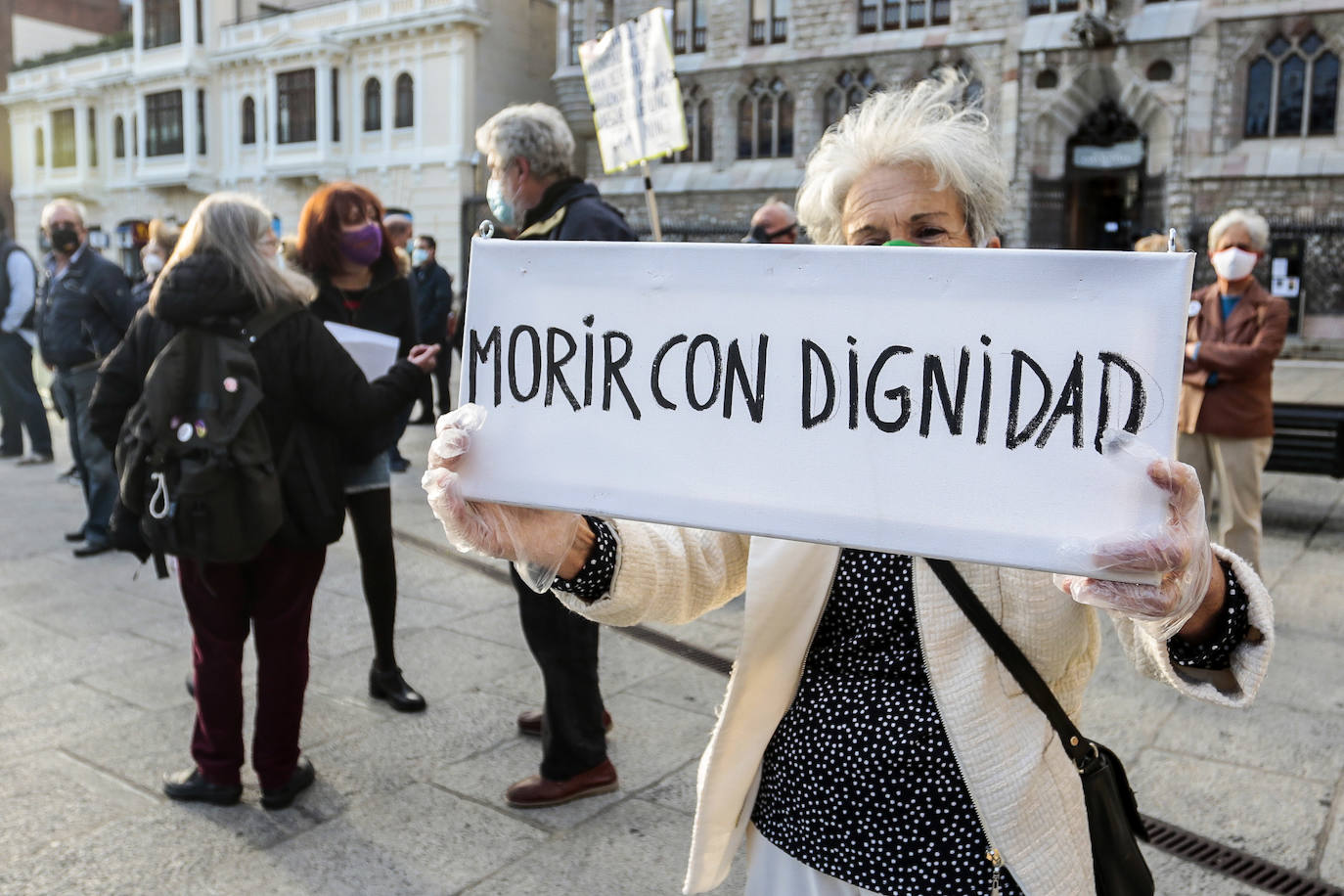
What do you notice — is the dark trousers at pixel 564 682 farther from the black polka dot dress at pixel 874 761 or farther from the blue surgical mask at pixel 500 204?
the black polka dot dress at pixel 874 761

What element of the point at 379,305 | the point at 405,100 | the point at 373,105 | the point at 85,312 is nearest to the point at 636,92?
the point at 379,305

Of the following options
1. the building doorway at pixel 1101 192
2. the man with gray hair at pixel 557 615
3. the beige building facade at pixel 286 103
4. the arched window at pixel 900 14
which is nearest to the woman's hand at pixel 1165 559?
the man with gray hair at pixel 557 615

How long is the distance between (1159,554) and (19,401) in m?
10.0

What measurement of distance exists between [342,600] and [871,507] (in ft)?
14.9

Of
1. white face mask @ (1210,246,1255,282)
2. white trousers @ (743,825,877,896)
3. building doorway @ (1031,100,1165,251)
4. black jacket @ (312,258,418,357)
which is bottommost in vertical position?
white trousers @ (743,825,877,896)

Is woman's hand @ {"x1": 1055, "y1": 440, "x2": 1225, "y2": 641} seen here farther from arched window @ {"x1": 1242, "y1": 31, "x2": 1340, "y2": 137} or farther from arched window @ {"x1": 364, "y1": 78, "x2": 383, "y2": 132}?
arched window @ {"x1": 364, "y1": 78, "x2": 383, "y2": 132}

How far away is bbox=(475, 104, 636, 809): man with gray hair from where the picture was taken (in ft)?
10.5

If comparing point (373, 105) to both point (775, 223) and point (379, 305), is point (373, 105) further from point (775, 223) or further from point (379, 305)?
point (379, 305)

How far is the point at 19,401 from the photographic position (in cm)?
909

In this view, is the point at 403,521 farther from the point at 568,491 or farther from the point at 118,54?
the point at 118,54

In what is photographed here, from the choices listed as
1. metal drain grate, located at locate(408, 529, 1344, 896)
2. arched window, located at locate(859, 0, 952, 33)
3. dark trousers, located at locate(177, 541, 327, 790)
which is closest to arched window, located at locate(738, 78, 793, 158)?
arched window, located at locate(859, 0, 952, 33)

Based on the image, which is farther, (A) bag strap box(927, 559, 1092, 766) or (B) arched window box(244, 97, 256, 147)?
(B) arched window box(244, 97, 256, 147)

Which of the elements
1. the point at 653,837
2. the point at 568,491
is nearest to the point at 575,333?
the point at 568,491

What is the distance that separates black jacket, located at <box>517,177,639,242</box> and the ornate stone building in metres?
15.7
